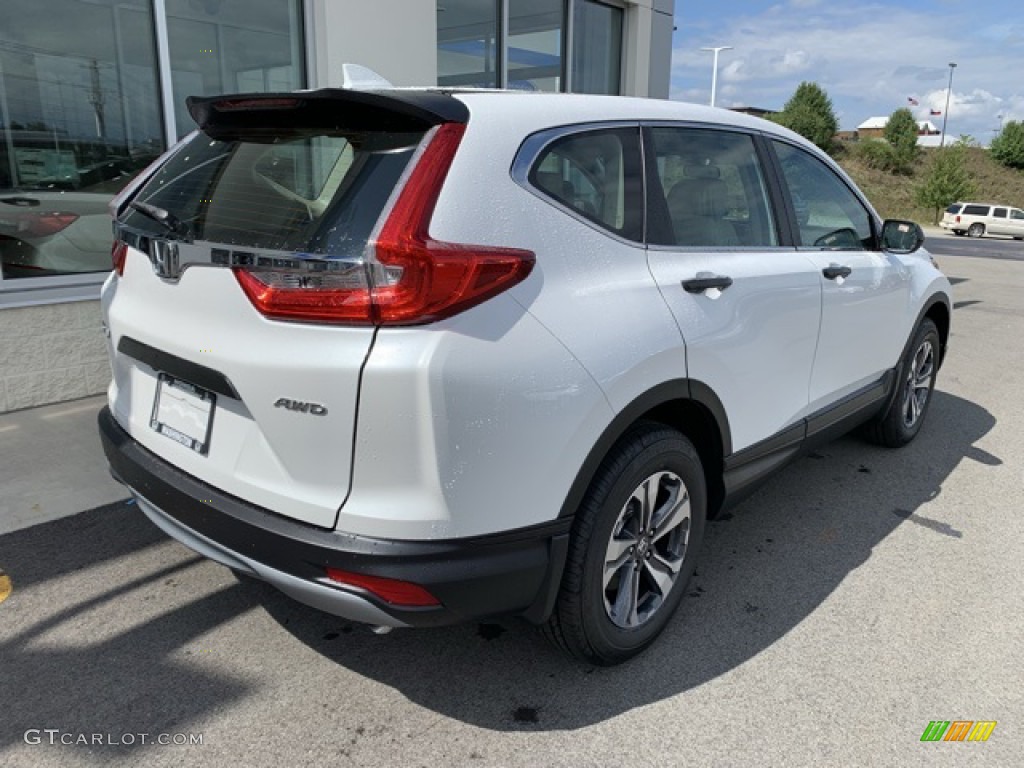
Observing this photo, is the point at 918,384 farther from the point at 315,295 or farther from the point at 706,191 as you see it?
the point at 315,295

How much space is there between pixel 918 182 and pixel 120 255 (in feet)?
224

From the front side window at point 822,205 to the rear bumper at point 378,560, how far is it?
2065mm

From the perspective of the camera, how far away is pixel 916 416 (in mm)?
4895

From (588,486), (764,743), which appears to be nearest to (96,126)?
(588,486)

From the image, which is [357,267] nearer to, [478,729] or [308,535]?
[308,535]

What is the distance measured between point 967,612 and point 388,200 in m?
2.62

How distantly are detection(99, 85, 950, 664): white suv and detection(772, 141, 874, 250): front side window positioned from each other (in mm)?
634

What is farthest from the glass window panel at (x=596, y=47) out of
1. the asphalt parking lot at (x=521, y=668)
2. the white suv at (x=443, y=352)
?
the asphalt parking lot at (x=521, y=668)

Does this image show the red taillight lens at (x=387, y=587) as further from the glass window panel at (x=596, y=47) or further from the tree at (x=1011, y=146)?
the tree at (x=1011, y=146)

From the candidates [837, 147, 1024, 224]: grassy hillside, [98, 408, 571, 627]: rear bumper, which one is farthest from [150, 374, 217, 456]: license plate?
[837, 147, 1024, 224]: grassy hillside

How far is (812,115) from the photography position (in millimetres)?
71688

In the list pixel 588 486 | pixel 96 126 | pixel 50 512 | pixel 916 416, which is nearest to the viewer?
pixel 588 486

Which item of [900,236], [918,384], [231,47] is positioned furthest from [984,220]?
[231,47]

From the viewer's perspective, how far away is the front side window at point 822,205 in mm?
3445
